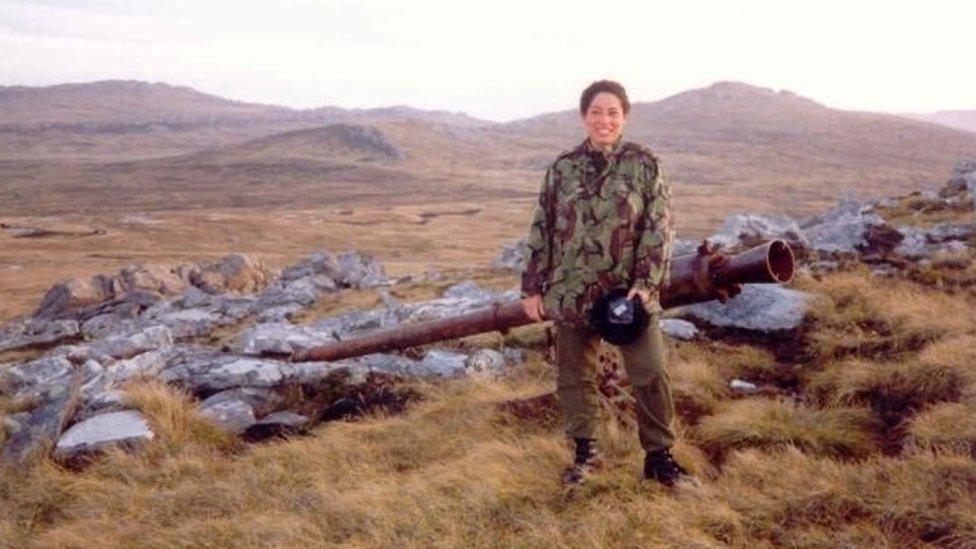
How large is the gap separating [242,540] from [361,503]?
2.38 feet

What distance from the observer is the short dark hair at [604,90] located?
4.72 meters

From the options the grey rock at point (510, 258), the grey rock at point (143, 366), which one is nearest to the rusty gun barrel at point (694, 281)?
the grey rock at point (143, 366)

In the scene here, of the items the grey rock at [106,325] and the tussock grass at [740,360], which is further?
the grey rock at [106,325]

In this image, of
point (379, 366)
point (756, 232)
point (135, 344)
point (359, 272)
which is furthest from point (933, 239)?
point (359, 272)

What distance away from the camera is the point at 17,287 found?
4328cm

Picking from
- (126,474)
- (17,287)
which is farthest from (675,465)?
(17,287)

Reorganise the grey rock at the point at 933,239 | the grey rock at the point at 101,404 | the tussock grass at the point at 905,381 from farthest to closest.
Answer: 1. the grey rock at the point at 933,239
2. the grey rock at the point at 101,404
3. the tussock grass at the point at 905,381

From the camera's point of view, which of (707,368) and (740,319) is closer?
(707,368)

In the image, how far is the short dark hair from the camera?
472 centimetres

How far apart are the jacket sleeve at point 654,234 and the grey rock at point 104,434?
14.3ft

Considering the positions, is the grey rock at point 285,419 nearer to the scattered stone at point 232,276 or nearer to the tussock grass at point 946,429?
the tussock grass at point 946,429

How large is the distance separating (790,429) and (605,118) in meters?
2.56

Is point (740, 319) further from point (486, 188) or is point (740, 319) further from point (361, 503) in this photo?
point (486, 188)

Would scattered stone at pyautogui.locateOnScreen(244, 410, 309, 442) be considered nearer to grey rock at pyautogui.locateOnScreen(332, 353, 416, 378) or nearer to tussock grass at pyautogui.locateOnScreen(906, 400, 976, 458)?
grey rock at pyautogui.locateOnScreen(332, 353, 416, 378)
